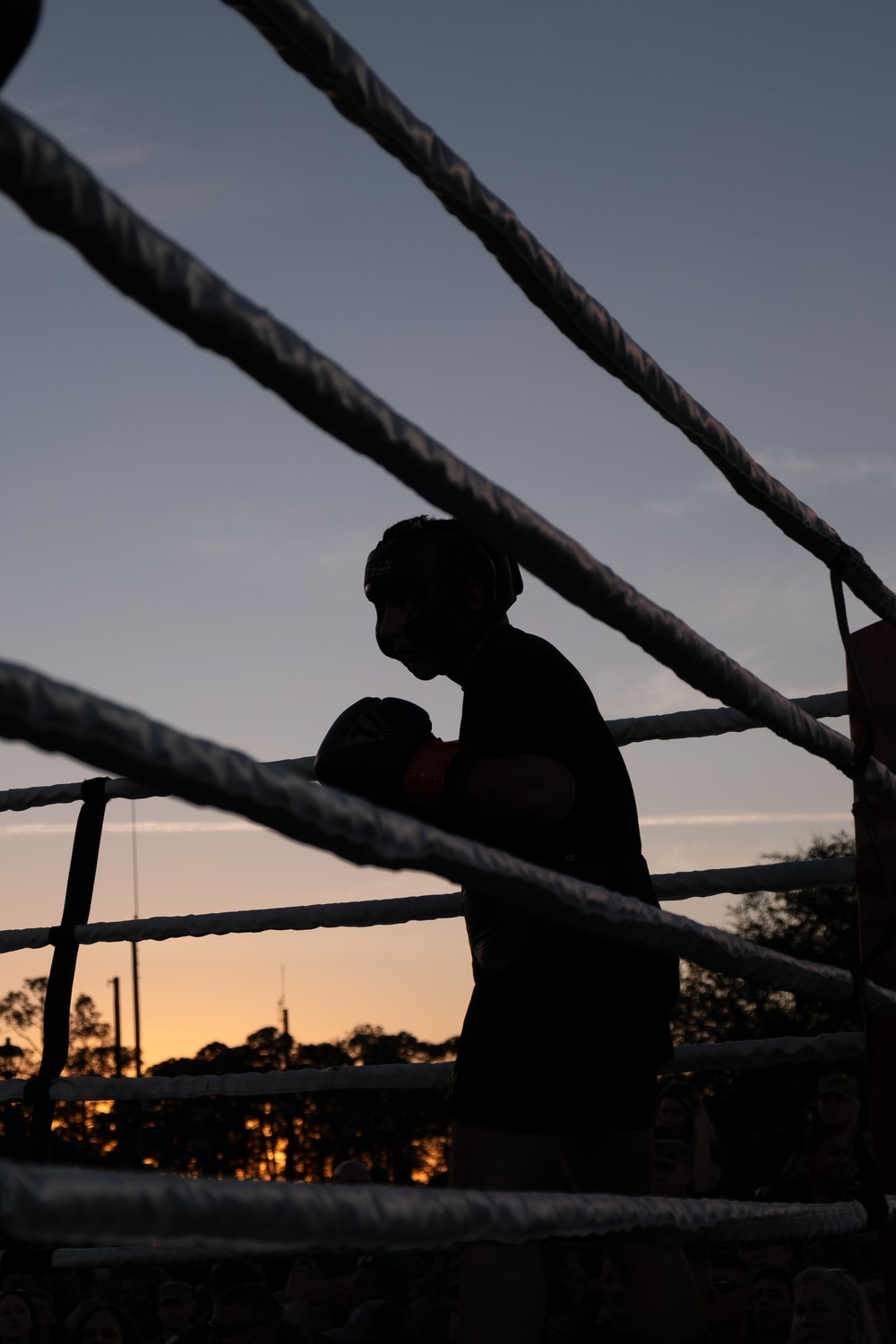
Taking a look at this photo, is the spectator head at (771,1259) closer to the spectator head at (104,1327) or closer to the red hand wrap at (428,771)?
the spectator head at (104,1327)

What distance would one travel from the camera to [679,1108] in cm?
378

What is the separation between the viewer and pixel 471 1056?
1.67 meters

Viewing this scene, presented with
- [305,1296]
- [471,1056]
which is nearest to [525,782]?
[471,1056]

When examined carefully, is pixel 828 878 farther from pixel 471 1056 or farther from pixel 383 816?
pixel 383 816

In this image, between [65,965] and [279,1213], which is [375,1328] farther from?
[279,1213]

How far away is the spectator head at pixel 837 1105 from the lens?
382 centimetres

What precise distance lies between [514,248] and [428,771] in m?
0.69

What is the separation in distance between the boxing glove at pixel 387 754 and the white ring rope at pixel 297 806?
1.35 feet

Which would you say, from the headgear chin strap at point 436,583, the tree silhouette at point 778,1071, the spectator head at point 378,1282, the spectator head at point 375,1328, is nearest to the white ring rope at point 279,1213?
the headgear chin strap at point 436,583

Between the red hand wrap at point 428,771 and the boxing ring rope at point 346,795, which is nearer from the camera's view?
the boxing ring rope at point 346,795

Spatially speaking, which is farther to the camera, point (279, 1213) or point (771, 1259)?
point (771, 1259)

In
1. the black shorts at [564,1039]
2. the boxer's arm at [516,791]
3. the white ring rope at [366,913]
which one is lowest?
the black shorts at [564,1039]

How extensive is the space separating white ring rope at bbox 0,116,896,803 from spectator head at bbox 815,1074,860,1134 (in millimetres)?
2822

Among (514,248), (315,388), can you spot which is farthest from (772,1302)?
(315,388)
